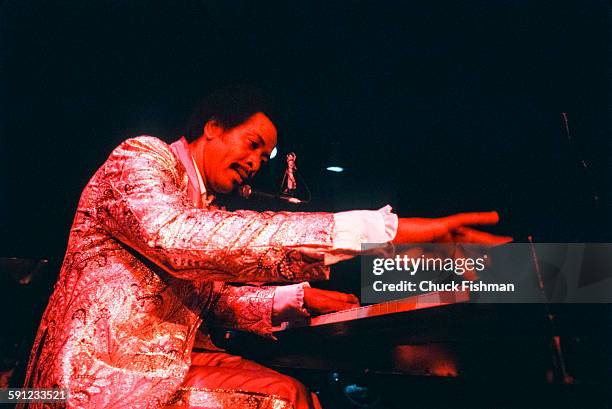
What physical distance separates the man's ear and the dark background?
0.41 meters

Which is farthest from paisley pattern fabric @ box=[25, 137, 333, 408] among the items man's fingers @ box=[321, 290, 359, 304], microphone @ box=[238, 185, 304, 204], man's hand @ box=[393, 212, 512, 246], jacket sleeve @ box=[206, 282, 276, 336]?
man's fingers @ box=[321, 290, 359, 304]

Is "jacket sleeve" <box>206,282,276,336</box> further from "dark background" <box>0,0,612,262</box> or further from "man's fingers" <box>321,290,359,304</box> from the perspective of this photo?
"dark background" <box>0,0,612,262</box>

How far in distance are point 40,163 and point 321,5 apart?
2.44m

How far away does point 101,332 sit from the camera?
46.2 inches

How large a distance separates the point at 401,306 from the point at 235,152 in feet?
3.46

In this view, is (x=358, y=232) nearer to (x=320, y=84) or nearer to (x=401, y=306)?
(x=401, y=306)

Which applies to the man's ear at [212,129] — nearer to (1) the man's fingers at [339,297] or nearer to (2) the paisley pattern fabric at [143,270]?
(2) the paisley pattern fabric at [143,270]

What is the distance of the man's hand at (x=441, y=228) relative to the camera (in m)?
0.98

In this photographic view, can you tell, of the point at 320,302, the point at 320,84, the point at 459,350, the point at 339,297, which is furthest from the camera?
the point at 320,84

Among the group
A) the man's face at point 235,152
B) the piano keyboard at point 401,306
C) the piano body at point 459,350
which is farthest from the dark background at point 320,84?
the piano keyboard at point 401,306

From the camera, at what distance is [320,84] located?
3.07 m

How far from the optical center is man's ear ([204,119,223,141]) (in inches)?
75.2

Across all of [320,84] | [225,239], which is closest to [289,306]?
[225,239]

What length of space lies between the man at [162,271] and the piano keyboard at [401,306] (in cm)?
17
